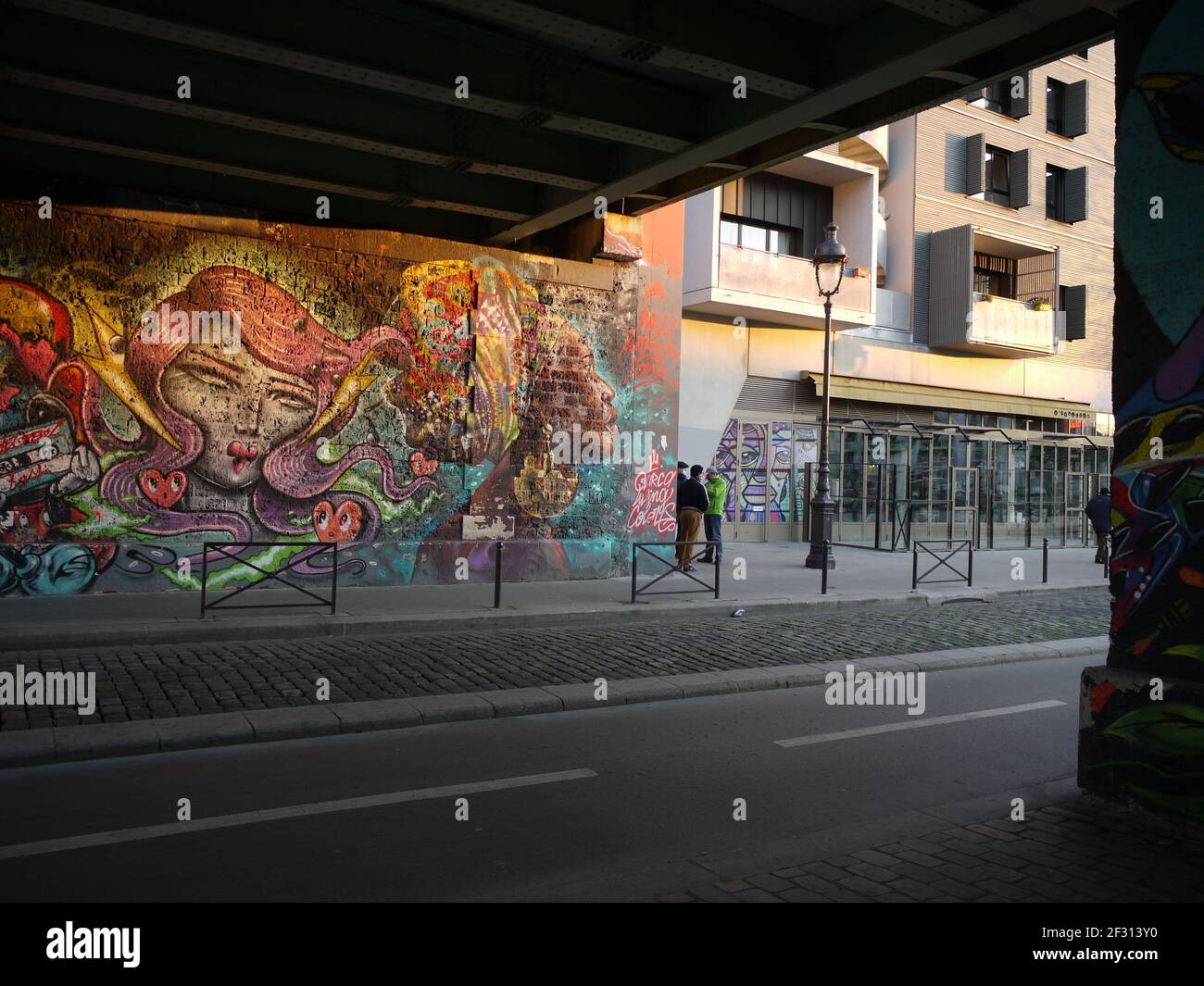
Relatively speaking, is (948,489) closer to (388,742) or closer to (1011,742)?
(1011,742)

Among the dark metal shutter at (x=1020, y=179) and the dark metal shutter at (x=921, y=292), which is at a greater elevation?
the dark metal shutter at (x=1020, y=179)

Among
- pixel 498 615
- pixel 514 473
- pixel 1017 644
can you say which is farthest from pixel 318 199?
pixel 1017 644

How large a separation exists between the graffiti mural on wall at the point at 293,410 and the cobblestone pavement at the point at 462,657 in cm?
317

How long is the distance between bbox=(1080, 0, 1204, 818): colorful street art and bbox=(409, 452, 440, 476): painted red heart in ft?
34.1

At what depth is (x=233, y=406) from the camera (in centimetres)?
1265

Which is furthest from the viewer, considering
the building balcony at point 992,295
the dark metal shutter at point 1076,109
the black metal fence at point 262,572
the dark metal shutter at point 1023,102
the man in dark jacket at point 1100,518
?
the dark metal shutter at point 1076,109

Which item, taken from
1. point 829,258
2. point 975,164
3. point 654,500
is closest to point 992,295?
point 975,164

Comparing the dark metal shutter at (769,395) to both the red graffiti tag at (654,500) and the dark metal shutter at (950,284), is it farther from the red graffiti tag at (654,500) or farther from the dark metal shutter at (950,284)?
A: the red graffiti tag at (654,500)

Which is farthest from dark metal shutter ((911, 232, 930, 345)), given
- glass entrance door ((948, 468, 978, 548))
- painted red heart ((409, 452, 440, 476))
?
painted red heart ((409, 452, 440, 476))

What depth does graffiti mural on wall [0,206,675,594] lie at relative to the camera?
11516mm

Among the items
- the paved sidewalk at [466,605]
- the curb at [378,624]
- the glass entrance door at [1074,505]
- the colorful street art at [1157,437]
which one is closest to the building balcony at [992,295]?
the glass entrance door at [1074,505]

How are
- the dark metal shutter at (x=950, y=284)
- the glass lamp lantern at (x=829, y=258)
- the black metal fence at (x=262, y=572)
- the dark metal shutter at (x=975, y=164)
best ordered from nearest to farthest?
the black metal fence at (x=262, y=572) → the glass lamp lantern at (x=829, y=258) → the dark metal shutter at (x=950, y=284) → the dark metal shutter at (x=975, y=164)

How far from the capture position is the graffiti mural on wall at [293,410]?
11.5 metres

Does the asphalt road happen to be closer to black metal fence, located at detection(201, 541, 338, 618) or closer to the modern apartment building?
black metal fence, located at detection(201, 541, 338, 618)
